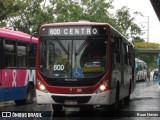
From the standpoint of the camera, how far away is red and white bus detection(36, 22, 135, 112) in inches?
560

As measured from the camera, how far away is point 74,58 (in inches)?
569

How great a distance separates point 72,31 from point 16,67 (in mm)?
4332

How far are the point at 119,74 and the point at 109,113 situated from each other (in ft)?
5.23

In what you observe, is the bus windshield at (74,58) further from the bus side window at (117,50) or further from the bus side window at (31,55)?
the bus side window at (31,55)

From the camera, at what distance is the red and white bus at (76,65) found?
560 inches

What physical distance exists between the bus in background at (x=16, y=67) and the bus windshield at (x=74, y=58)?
1790 millimetres

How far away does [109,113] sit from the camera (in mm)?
16031

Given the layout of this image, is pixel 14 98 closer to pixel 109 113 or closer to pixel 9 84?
pixel 9 84

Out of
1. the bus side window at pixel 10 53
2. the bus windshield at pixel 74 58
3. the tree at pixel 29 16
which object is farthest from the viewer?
the tree at pixel 29 16

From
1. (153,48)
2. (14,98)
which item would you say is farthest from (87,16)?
(153,48)

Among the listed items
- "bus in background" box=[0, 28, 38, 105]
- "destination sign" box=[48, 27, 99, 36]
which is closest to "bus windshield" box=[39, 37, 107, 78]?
"destination sign" box=[48, 27, 99, 36]

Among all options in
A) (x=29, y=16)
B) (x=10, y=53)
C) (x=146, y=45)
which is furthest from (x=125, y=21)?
(x=10, y=53)

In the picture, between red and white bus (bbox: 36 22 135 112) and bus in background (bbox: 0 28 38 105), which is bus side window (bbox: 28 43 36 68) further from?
red and white bus (bbox: 36 22 135 112)

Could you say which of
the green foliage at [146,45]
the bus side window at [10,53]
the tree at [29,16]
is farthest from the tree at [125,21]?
the bus side window at [10,53]
